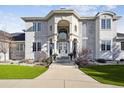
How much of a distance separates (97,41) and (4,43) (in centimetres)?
1381

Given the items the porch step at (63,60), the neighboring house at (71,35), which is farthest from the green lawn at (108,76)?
the neighboring house at (71,35)

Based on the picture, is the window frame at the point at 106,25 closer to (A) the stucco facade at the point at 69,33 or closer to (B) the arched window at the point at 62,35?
(A) the stucco facade at the point at 69,33

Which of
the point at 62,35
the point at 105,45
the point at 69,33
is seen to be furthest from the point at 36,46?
the point at 105,45

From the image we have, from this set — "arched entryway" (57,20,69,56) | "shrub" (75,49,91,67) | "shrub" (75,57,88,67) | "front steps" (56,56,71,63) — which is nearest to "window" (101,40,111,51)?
"shrub" (75,49,91,67)

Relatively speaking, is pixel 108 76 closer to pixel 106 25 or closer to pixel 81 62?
pixel 81 62

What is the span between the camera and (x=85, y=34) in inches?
1650

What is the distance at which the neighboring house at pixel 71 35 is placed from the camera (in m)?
39.7

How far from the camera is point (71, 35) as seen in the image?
129 ft

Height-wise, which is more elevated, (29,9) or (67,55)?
(29,9)

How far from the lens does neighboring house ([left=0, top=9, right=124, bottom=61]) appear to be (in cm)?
3972

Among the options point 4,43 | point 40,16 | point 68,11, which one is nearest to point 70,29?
point 68,11

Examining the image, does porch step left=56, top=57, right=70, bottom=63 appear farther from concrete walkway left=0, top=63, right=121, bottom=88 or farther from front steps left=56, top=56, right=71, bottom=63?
concrete walkway left=0, top=63, right=121, bottom=88
